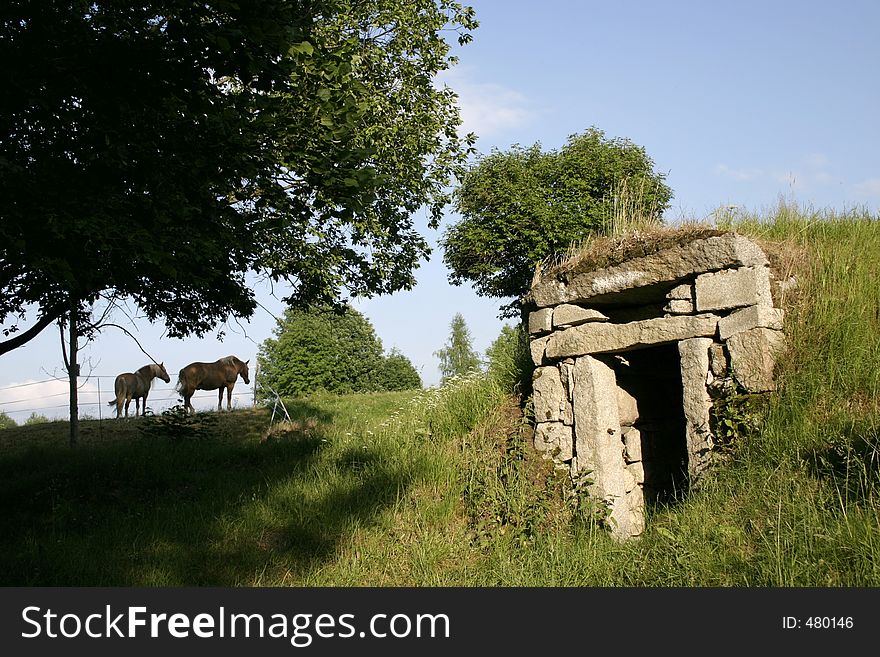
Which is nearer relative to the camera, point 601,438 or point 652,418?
point 601,438

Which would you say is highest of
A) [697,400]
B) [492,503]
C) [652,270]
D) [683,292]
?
[652,270]

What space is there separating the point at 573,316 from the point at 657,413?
6.21ft

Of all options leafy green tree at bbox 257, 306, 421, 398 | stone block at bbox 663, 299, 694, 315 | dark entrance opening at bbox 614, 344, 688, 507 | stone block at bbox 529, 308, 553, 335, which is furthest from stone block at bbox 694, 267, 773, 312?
leafy green tree at bbox 257, 306, 421, 398

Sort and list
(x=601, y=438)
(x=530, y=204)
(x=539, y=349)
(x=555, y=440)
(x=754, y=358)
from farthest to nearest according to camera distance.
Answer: (x=530, y=204) < (x=539, y=349) < (x=555, y=440) < (x=601, y=438) < (x=754, y=358)

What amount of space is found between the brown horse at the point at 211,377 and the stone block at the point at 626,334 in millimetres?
11105

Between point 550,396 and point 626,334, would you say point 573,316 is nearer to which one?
point 626,334

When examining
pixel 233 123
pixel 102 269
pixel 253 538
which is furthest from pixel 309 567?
pixel 233 123

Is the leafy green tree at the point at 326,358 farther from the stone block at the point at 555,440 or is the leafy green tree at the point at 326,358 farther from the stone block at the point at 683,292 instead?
the stone block at the point at 683,292

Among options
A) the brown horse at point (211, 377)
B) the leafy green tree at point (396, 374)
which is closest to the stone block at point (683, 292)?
the brown horse at point (211, 377)

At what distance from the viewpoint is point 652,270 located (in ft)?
20.4

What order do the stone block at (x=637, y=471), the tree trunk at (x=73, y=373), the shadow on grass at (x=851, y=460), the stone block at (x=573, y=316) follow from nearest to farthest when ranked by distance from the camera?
the shadow on grass at (x=851, y=460) → the stone block at (x=573, y=316) → the stone block at (x=637, y=471) → the tree trunk at (x=73, y=373)

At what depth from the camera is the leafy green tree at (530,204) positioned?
20.4 meters

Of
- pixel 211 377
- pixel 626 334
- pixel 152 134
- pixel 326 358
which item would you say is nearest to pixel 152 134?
pixel 152 134

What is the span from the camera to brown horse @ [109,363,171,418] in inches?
622
